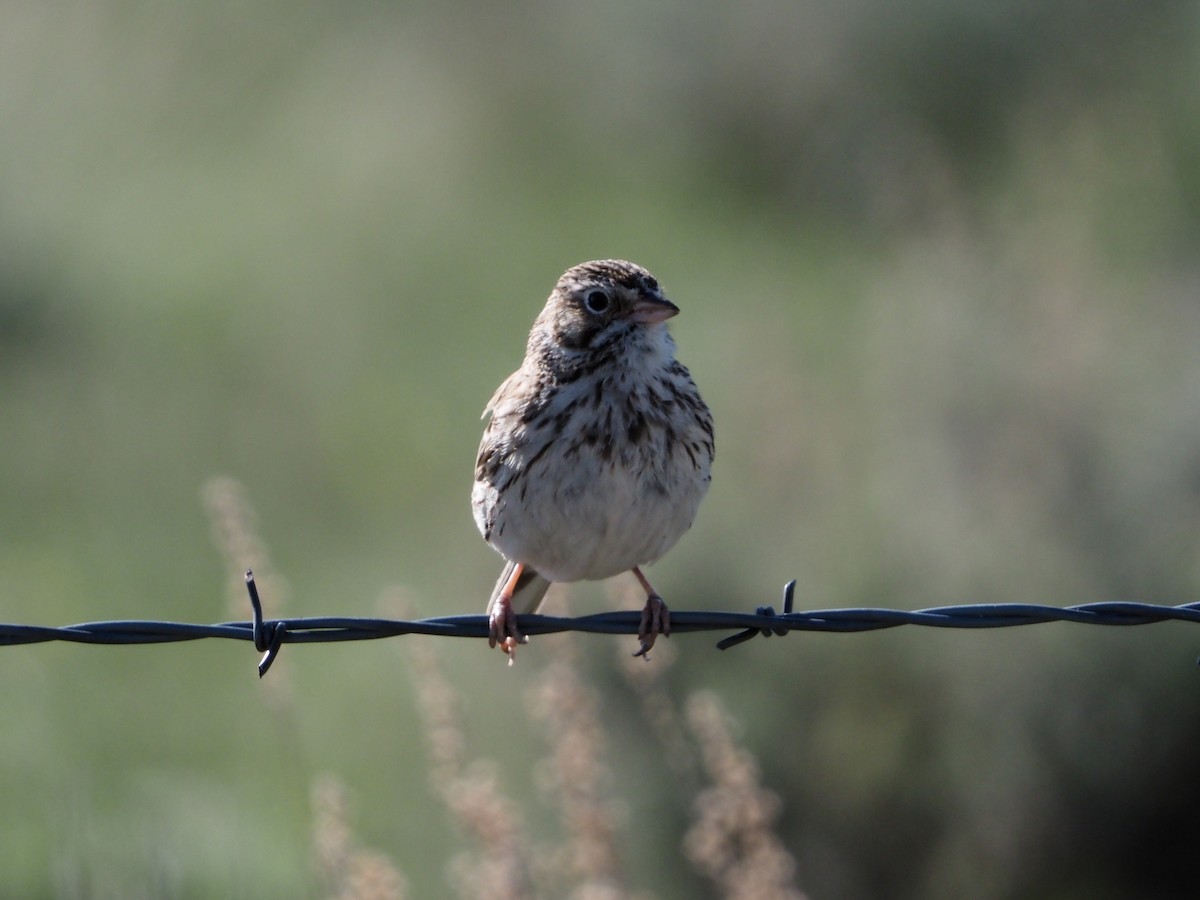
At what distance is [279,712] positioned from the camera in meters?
11.1

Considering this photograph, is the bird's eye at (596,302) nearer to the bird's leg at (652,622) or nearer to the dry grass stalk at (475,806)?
the bird's leg at (652,622)

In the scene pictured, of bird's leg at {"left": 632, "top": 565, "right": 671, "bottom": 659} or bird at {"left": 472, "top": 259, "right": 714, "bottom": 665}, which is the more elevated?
bird at {"left": 472, "top": 259, "right": 714, "bottom": 665}

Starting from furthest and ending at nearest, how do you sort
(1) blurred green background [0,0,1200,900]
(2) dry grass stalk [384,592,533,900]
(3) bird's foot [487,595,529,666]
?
1. (1) blurred green background [0,0,1200,900]
2. (2) dry grass stalk [384,592,533,900]
3. (3) bird's foot [487,595,529,666]

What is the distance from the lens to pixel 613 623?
5348 mm

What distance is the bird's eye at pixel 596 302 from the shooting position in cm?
668

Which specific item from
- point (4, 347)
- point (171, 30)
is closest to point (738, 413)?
point (4, 347)

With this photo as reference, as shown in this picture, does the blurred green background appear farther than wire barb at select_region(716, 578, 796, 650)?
Yes

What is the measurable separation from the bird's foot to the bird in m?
0.01

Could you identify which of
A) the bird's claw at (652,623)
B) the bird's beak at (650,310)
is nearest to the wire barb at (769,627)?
the bird's claw at (652,623)

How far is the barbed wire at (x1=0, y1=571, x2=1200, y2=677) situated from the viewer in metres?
4.94

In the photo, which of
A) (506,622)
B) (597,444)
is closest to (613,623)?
(506,622)

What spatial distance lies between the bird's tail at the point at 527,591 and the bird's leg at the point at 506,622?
0.04m

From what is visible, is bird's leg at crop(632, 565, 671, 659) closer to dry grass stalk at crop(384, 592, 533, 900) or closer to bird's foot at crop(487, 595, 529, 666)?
bird's foot at crop(487, 595, 529, 666)

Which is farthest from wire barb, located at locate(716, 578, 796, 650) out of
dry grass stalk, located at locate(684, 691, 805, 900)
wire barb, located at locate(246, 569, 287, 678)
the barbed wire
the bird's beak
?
the bird's beak
